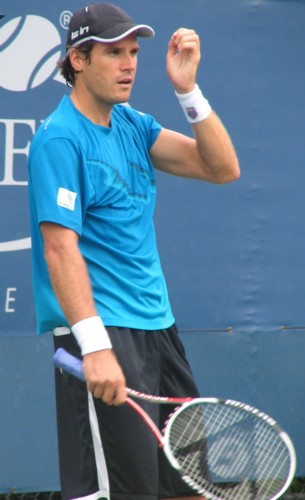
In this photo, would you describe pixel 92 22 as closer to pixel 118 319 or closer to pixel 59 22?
pixel 118 319

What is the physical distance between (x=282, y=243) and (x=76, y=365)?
2051mm

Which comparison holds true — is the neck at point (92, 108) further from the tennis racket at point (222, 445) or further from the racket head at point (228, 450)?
the racket head at point (228, 450)

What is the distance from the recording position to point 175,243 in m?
4.94

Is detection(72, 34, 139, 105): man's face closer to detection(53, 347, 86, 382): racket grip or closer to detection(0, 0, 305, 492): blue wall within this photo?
detection(53, 347, 86, 382): racket grip

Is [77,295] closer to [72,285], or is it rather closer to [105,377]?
[72,285]

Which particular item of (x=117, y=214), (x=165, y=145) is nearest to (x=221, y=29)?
(x=165, y=145)

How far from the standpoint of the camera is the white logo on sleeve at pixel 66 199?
323 cm

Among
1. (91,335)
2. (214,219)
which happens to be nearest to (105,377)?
(91,335)

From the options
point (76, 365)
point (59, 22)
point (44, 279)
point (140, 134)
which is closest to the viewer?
point (76, 365)

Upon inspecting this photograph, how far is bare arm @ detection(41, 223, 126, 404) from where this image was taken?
3074mm

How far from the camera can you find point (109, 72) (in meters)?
3.41

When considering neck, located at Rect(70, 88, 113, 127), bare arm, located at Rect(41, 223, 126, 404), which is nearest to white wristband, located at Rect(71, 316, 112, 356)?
bare arm, located at Rect(41, 223, 126, 404)

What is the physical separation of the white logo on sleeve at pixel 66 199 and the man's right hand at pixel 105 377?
426mm

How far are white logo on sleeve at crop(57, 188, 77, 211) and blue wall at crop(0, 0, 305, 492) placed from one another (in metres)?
1.56
